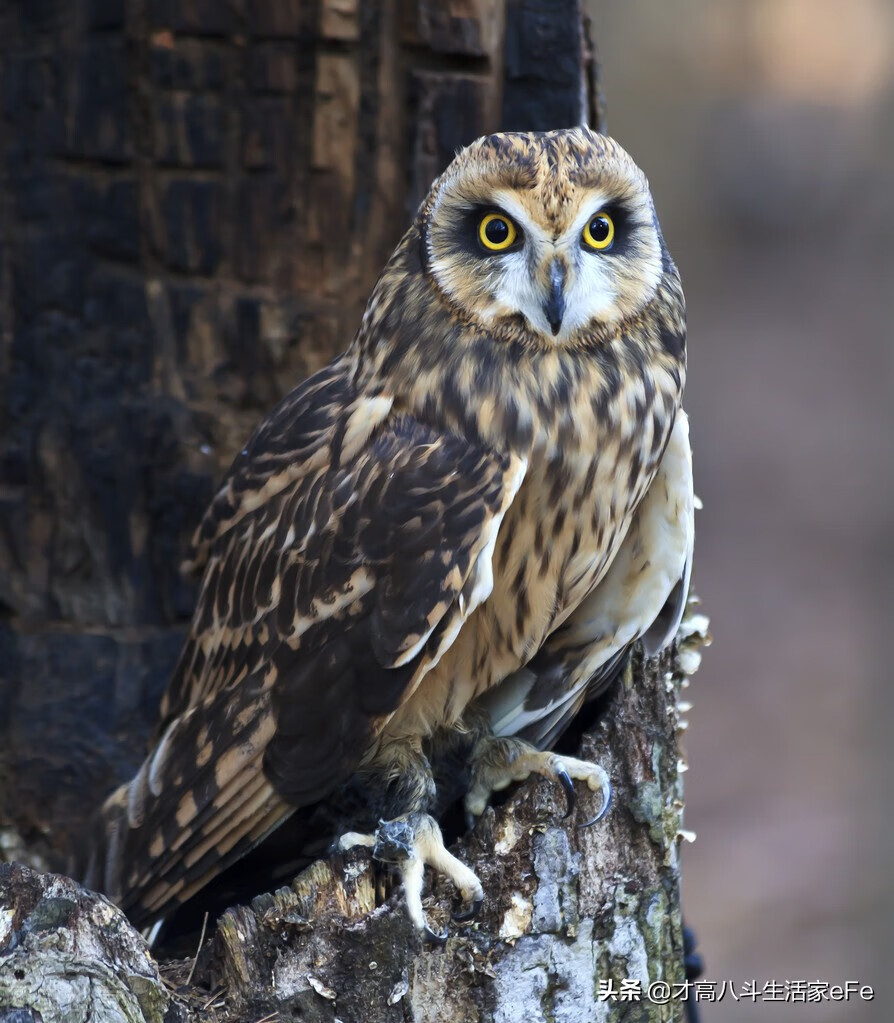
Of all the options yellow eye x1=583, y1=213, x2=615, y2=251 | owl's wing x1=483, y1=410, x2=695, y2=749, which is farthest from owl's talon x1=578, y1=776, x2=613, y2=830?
yellow eye x1=583, y1=213, x2=615, y2=251

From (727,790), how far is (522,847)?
5.25m

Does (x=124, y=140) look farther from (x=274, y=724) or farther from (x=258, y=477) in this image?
(x=274, y=724)

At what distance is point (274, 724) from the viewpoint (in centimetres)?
212

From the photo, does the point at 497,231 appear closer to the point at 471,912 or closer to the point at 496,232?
the point at 496,232

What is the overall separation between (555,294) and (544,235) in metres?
0.09

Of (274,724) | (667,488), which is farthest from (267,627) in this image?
(667,488)

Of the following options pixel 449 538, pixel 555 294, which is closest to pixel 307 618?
pixel 449 538

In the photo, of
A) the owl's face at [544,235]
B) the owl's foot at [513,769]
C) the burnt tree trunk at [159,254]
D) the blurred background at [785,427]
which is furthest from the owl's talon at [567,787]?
the blurred background at [785,427]

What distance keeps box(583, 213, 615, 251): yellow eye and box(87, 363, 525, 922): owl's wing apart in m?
0.37

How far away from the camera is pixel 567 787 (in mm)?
2045

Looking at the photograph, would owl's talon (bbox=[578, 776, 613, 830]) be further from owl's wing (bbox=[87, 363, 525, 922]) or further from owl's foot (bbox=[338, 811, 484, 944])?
owl's wing (bbox=[87, 363, 525, 922])

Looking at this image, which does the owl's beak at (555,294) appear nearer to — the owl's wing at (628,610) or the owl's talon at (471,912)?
the owl's wing at (628,610)

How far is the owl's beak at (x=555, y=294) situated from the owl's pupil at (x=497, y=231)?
114 millimetres

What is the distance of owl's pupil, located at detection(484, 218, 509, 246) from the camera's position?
2.05 m
